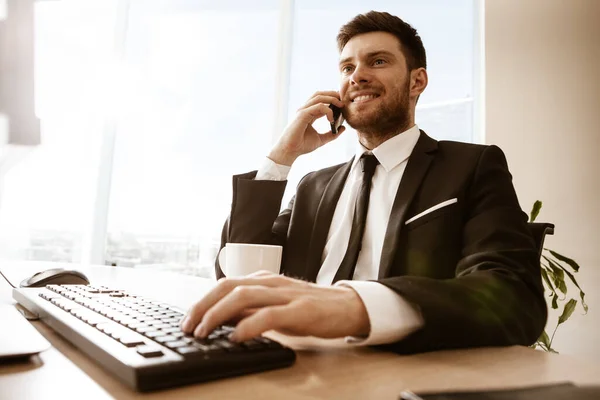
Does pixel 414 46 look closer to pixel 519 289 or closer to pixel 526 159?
pixel 519 289

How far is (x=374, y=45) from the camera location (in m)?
1.59

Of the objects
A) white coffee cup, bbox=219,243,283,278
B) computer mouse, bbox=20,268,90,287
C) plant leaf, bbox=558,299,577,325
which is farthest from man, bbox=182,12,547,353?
plant leaf, bbox=558,299,577,325

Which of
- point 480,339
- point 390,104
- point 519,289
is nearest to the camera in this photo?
point 480,339

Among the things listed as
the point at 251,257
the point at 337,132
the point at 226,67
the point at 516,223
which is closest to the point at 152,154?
the point at 226,67

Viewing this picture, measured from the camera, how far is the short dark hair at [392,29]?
63.5 inches

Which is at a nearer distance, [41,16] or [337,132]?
[41,16]

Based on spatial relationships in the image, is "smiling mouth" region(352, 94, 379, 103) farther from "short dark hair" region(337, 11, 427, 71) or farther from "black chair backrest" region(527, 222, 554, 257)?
"black chair backrest" region(527, 222, 554, 257)

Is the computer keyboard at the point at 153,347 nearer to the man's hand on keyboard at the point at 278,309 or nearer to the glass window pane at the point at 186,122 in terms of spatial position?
the man's hand on keyboard at the point at 278,309

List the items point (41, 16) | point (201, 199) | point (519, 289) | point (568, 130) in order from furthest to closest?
point (201, 199), point (568, 130), point (519, 289), point (41, 16)

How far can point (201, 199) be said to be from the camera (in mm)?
3760

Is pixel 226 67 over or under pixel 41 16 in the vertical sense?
over

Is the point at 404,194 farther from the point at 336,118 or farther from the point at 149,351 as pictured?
the point at 149,351

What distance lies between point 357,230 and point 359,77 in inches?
23.4

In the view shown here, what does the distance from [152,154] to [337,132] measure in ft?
8.95
